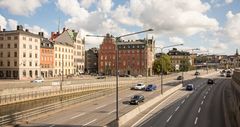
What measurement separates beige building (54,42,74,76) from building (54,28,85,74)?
10.3 feet

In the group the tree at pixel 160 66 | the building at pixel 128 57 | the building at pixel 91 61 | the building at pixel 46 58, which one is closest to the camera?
the building at pixel 46 58

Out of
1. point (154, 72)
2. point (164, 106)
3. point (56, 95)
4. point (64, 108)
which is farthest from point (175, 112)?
point (154, 72)

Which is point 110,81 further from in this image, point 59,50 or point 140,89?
point 59,50

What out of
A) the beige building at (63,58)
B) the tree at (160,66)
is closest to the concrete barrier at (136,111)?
the beige building at (63,58)

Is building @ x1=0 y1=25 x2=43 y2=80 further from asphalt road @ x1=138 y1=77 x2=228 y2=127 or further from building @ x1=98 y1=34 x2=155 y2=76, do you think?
asphalt road @ x1=138 y1=77 x2=228 y2=127

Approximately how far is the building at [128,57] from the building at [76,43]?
9.24m

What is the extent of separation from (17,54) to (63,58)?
30.2 m

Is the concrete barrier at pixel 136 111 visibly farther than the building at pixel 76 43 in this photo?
No

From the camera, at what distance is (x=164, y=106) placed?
52.4m

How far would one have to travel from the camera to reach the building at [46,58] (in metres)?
114

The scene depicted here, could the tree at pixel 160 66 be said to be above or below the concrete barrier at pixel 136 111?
above

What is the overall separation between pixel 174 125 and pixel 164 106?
14524mm

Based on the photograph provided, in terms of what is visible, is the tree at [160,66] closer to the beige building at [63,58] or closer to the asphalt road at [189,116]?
the beige building at [63,58]

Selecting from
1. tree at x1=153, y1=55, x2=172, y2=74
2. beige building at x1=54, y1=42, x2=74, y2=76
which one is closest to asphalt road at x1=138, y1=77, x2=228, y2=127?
beige building at x1=54, y1=42, x2=74, y2=76
